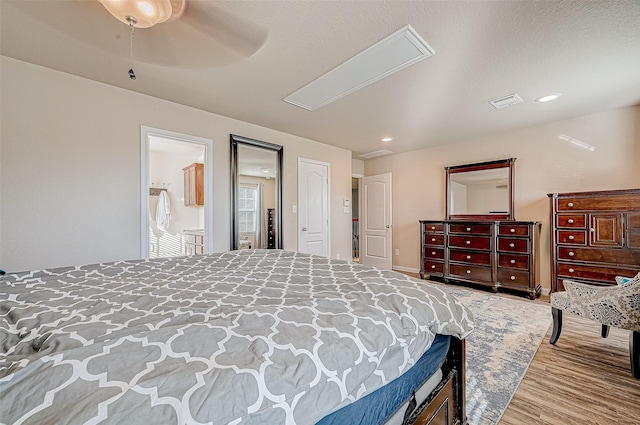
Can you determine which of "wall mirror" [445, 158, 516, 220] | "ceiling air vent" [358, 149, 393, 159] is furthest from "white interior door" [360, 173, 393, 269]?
"wall mirror" [445, 158, 516, 220]

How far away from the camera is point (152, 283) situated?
51.9 inches

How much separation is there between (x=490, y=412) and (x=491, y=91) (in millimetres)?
2796

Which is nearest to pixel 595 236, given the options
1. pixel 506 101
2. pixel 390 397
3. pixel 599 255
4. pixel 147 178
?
pixel 599 255

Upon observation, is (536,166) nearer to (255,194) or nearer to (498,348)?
(498,348)

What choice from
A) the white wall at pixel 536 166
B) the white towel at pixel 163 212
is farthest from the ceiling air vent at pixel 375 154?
the white towel at pixel 163 212

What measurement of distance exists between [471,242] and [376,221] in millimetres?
2043

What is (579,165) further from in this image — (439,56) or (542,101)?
(439,56)

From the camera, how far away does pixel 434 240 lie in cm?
441

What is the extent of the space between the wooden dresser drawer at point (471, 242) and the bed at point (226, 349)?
3.11 m

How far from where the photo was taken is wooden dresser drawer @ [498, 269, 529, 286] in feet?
11.6

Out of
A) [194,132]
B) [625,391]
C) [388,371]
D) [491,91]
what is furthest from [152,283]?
[491,91]

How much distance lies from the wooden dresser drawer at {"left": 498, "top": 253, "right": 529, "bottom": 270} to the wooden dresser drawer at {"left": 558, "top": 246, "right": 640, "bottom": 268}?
37cm

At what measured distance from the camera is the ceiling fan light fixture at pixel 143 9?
1434mm

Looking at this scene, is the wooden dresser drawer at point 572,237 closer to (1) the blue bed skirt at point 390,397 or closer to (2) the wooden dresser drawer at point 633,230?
(2) the wooden dresser drawer at point 633,230
